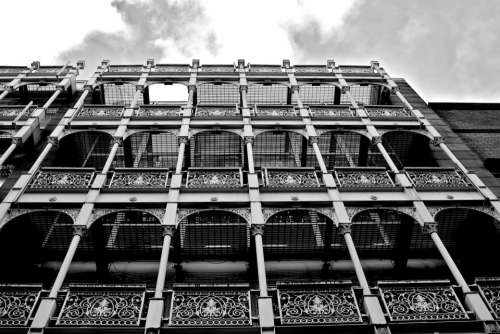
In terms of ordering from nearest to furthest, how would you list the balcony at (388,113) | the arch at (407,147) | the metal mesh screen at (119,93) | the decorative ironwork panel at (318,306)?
the decorative ironwork panel at (318,306), the arch at (407,147), the balcony at (388,113), the metal mesh screen at (119,93)

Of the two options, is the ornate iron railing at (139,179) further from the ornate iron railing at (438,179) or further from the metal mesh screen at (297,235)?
the ornate iron railing at (438,179)

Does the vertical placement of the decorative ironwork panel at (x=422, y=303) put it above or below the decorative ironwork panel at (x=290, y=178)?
below

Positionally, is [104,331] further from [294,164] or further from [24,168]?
[294,164]

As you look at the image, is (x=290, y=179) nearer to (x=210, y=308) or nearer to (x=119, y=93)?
(x=210, y=308)

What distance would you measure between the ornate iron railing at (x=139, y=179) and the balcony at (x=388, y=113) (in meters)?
10.4

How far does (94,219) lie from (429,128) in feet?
48.9

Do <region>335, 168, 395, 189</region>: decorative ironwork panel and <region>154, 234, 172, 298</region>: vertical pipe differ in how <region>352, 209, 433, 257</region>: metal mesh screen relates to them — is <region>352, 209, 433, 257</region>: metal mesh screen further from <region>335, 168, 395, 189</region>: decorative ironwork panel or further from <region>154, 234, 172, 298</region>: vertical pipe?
<region>154, 234, 172, 298</region>: vertical pipe

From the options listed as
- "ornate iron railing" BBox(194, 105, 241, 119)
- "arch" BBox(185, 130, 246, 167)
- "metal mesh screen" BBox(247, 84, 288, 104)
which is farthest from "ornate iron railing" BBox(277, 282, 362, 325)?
"metal mesh screen" BBox(247, 84, 288, 104)

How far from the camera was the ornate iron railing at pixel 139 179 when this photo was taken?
56.7 feet

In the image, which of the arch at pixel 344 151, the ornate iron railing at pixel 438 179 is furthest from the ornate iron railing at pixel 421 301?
the arch at pixel 344 151

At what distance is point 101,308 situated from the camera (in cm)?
1273

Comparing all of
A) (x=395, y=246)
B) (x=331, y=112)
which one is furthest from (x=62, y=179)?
(x=395, y=246)

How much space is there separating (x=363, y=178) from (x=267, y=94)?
1023 centimetres

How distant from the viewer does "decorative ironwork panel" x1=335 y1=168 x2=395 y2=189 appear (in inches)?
696
